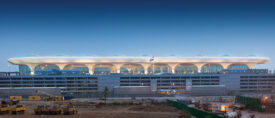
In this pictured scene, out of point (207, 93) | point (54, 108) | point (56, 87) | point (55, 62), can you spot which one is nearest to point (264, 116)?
point (54, 108)

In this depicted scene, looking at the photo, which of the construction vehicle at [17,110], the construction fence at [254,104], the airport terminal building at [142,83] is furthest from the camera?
the airport terminal building at [142,83]

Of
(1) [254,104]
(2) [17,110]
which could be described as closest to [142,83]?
(1) [254,104]

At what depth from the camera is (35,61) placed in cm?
10562

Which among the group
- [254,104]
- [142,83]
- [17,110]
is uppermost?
[17,110]

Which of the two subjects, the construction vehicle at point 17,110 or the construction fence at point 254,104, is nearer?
the construction vehicle at point 17,110

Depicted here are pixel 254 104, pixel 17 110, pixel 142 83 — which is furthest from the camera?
pixel 142 83

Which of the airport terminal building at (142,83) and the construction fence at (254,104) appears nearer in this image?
the construction fence at (254,104)

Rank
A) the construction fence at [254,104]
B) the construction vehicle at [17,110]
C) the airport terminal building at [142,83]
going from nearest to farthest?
the construction vehicle at [17,110] < the construction fence at [254,104] < the airport terminal building at [142,83]

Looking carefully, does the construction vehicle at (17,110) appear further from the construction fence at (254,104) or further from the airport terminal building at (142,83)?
the construction fence at (254,104)

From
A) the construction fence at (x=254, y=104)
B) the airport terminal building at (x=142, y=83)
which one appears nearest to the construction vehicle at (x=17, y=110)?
the airport terminal building at (x=142, y=83)

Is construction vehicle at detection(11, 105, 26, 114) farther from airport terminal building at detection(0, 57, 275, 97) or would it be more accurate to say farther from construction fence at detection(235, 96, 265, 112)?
construction fence at detection(235, 96, 265, 112)

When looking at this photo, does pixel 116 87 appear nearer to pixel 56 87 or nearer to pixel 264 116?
pixel 56 87

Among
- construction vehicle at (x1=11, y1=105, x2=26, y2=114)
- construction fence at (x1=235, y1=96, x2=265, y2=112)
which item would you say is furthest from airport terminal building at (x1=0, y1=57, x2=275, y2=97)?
construction vehicle at (x1=11, y1=105, x2=26, y2=114)

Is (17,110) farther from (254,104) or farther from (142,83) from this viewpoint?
(142,83)
